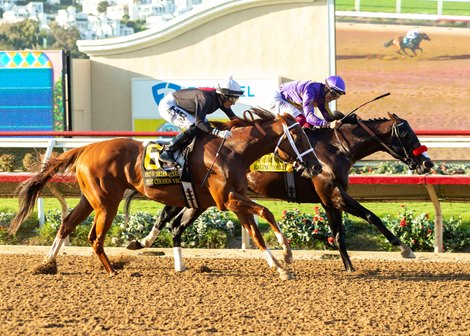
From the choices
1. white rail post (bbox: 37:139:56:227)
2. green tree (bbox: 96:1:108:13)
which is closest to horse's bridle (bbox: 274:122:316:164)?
white rail post (bbox: 37:139:56:227)

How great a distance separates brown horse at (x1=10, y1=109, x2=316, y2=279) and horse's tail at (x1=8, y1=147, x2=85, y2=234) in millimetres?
10

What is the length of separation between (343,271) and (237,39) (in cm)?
1189

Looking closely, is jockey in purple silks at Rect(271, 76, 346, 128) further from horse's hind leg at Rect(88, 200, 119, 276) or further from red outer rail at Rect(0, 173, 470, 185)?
horse's hind leg at Rect(88, 200, 119, 276)

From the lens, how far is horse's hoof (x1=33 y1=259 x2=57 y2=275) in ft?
23.8

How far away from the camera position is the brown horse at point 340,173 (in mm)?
7324

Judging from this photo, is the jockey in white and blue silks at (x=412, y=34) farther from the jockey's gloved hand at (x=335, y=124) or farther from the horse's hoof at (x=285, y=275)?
the horse's hoof at (x=285, y=275)

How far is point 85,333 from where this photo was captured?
5.15 metres

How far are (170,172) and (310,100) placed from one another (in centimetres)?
128

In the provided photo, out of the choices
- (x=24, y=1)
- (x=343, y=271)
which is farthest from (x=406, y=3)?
(x=24, y=1)

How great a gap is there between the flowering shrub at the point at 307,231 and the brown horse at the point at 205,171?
157 cm

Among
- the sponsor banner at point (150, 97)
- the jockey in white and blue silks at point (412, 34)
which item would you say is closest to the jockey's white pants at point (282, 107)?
the sponsor banner at point (150, 97)

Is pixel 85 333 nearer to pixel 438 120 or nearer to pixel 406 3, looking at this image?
pixel 438 120

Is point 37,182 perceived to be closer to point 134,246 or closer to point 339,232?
point 134,246

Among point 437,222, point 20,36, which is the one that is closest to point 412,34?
point 437,222
